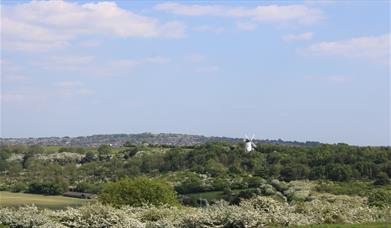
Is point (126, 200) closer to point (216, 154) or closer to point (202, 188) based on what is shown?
point (202, 188)

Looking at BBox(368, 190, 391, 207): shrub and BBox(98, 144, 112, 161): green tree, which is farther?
BBox(98, 144, 112, 161): green tree

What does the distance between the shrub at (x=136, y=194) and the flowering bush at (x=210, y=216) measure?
27.5 ft

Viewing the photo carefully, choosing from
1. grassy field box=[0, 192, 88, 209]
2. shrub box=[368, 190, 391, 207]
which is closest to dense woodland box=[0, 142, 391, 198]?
grassy field box=[0, 192, 88, 209]

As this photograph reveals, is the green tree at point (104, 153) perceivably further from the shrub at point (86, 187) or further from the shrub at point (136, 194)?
the shrub at point (136, 194)

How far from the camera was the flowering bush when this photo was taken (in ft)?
79.9

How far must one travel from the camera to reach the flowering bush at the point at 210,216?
2436cm

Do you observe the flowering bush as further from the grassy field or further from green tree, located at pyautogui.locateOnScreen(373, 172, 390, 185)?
green tree, located at pyautogui.locateOnScreen(373, 172, 390, 185)

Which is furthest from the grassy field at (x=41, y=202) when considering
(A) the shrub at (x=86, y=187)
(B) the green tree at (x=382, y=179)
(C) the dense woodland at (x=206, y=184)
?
(B) the green tree at (x=382, y=179)

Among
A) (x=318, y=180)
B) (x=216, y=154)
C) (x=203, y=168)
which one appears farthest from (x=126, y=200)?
(x=216, y=154)

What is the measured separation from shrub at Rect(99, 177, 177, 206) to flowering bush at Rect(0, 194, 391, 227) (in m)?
8.38

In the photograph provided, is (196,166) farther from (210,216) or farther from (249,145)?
(210,216)

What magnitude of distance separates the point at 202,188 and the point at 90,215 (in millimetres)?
61596

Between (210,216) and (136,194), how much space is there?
12836 millimetres

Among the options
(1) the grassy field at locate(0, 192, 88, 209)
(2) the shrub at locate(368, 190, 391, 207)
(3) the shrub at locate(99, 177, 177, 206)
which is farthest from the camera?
(1) the grassy field at locate(0, 192, 88, 209)
